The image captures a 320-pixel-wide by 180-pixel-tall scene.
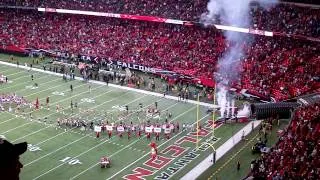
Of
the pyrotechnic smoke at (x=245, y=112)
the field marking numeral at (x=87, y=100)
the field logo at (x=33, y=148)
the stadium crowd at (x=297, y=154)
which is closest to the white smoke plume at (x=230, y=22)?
the pyrotechnic smoke at (x=245, y=112)

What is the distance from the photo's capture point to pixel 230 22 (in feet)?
127

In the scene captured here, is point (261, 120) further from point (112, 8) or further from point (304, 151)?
point (112, 8)

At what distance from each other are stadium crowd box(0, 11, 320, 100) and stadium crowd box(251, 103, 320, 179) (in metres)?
10.3

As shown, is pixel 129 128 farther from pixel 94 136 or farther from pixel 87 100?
pixel 87 100

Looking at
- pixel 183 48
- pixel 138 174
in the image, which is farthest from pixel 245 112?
pixel 183 48

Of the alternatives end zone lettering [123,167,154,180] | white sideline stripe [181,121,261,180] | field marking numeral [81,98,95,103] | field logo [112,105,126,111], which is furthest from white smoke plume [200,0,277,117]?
end zone lettering [123,167,154,180]

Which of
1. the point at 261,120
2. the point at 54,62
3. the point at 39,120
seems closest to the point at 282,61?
the point at 261,120

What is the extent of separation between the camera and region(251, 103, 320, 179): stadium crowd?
16.9 metres

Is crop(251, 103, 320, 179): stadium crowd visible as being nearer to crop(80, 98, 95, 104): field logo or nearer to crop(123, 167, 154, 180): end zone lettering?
crop(123, 167, 154, 180): end zone lettering

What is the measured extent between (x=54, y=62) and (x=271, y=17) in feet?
66.2

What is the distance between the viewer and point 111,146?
1021 inches

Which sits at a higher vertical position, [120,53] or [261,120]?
[120,53]

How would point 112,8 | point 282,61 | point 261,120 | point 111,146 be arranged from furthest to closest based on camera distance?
point 112,8 < point 282,61 < point 261,120 < point 111,146

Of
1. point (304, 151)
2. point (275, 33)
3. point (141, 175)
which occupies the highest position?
point (275, 33)
